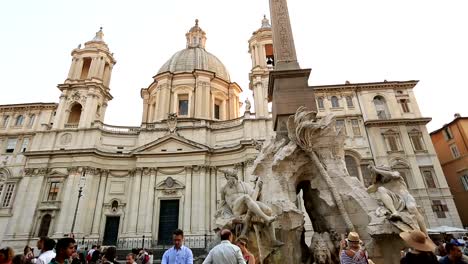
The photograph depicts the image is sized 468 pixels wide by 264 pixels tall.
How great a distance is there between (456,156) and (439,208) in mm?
7726

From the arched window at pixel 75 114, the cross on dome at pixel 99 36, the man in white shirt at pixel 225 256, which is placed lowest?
the man in white shirt at pixel 225 256

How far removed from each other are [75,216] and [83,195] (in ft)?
6.31

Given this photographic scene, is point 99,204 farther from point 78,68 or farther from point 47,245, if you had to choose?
point 47,245

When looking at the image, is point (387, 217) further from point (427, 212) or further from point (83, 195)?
point (83, 195)

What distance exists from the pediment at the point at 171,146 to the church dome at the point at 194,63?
11.2 meters

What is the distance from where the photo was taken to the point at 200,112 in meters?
30.3

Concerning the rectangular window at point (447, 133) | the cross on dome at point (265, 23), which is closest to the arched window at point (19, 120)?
the cross on dome at point (265, 23)

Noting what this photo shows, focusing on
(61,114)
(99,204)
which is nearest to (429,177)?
(99,204)

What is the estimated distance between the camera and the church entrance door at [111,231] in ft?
76.6

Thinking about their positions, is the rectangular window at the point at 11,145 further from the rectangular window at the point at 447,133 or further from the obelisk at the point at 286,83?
the rectangular window at the point at 447,133

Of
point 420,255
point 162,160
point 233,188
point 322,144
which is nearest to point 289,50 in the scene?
point 322,144

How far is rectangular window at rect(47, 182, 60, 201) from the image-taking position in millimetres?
24250

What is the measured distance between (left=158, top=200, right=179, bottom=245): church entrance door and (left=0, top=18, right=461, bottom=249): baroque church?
9 centimetres

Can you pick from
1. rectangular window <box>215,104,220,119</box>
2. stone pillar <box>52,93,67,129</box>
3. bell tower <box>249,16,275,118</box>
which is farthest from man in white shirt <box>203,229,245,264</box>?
rectangular window <box>215,104,220,119</box>
